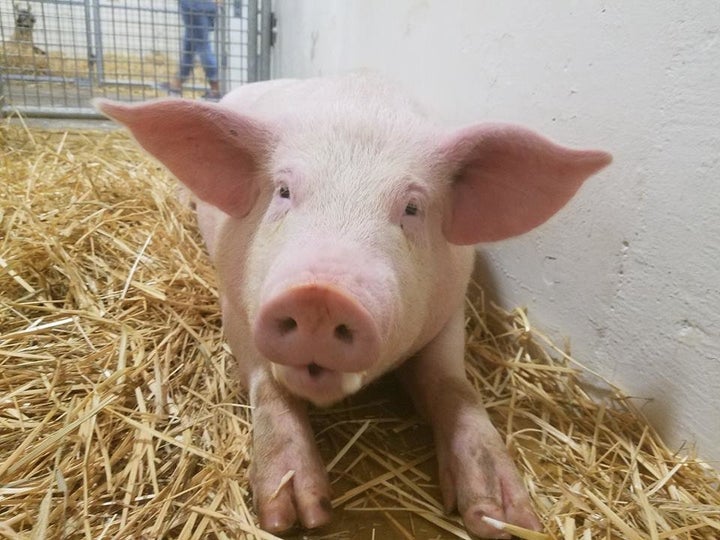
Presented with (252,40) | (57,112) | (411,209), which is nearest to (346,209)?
(411,209)

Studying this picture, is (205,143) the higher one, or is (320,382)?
(205,143)

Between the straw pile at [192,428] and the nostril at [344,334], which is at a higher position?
the nostril at [344,334]

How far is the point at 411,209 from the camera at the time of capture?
1.57 metres

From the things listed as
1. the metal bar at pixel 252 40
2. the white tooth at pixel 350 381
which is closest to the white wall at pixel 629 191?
the white tooth at pixel 350 381

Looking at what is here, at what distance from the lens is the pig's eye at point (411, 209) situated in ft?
5.12

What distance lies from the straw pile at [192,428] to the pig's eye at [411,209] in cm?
66

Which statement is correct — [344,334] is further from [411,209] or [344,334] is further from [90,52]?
[90,52]

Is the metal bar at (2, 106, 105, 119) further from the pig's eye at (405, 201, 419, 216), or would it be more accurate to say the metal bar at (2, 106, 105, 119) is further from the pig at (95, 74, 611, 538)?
the pig's eye at (405, 201, 419, 216)

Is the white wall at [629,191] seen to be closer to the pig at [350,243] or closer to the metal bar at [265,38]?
the pig at [350,243]

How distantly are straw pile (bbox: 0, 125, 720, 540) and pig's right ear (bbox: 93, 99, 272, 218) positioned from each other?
0.59 m

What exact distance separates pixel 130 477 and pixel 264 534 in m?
0.38

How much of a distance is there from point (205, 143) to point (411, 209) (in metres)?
0.63

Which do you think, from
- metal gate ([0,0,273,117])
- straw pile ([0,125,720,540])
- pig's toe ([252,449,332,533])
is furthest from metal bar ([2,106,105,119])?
pig's toe ([252,449,332,533])

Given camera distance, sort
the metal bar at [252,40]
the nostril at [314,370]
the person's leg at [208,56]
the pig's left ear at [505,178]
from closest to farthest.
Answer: the nostril at [314,370] < the pig's left ear at [505,178] < the metal bar at [252,40] < the person's leg at [208,56]
